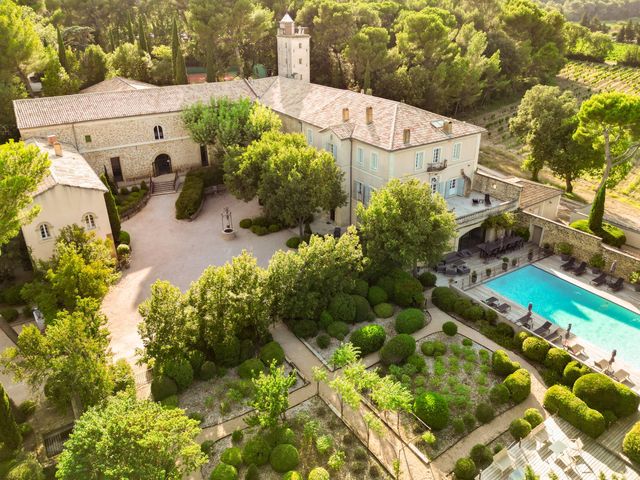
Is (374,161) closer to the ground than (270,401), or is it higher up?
higher up

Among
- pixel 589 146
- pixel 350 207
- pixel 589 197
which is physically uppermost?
pixel 589 146

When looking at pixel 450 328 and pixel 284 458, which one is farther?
pixel 450 328

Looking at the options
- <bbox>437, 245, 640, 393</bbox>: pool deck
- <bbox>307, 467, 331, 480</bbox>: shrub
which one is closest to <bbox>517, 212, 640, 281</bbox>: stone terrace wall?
<bbox>437, 245, 640, 393</bbox>: pool deck

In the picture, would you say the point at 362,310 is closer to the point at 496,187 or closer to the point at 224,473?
the point at 224,473

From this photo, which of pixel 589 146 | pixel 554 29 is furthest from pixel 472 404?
pixel 554 29

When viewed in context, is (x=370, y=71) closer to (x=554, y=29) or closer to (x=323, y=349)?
(x=554, y=29)

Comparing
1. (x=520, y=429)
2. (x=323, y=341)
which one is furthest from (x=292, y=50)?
(x=520, y=429)

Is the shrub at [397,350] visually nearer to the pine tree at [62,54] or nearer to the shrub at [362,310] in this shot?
the shrub at [362,310]
